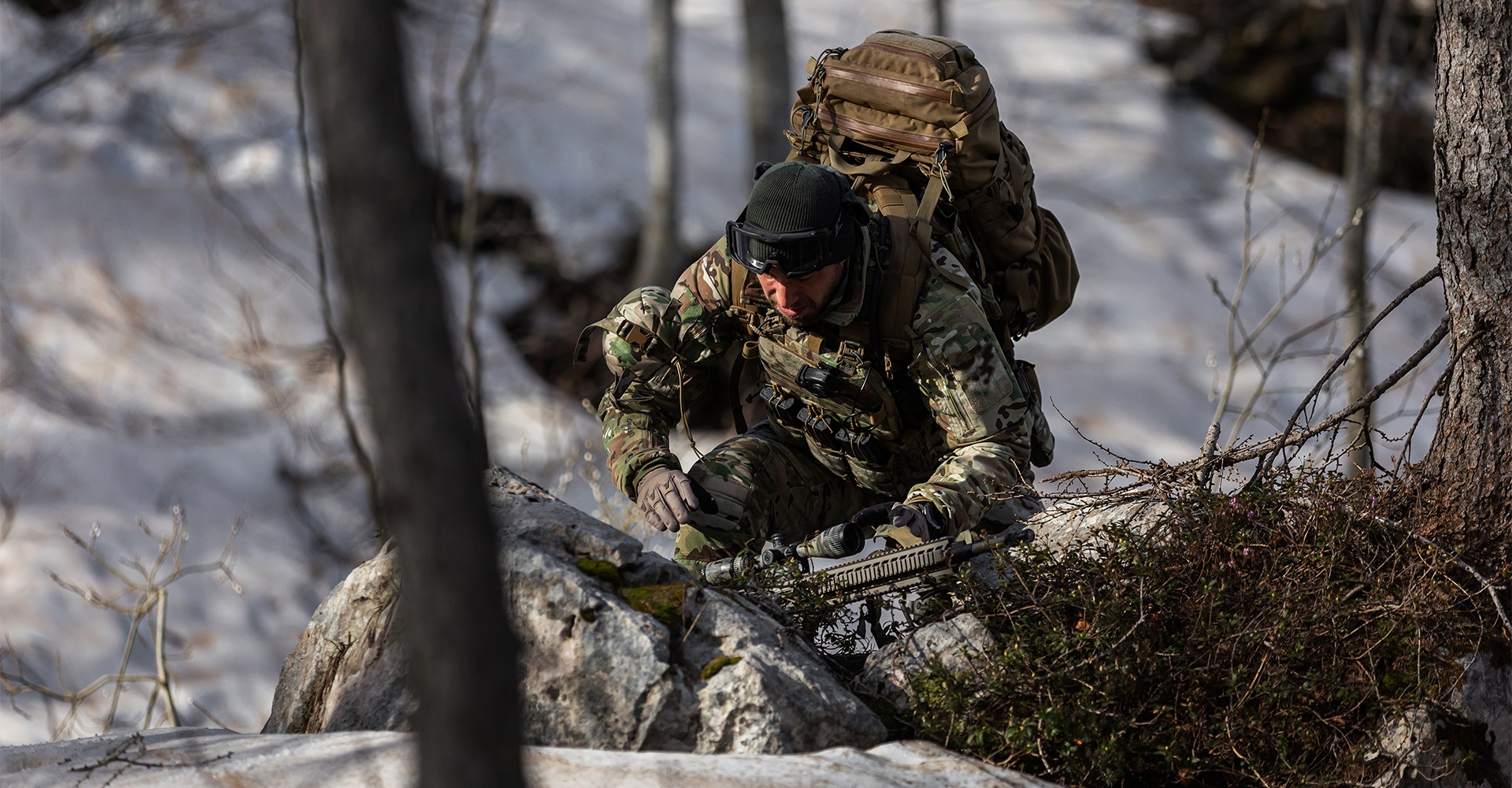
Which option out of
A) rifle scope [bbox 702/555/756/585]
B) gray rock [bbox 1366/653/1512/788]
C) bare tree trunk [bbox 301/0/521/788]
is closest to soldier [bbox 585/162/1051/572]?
rifle scope [bbox 702/555/756/585]

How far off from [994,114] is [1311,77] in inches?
450

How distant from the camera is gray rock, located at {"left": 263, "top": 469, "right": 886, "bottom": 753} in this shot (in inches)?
120

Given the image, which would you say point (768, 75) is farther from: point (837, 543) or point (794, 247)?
point (837, 543)

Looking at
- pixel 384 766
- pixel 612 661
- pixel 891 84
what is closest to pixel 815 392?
pixel 891 84

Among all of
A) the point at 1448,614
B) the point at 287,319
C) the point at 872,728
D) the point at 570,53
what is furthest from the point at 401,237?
the point at 570,53

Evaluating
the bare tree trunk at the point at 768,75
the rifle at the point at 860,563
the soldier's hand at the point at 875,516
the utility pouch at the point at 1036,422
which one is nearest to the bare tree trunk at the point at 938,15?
the bare tree trunk at the point at 768,75

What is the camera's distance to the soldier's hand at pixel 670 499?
404 centimetres

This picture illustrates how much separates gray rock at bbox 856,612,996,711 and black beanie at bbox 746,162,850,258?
121cm

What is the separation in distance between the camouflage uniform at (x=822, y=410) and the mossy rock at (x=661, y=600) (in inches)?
31.3

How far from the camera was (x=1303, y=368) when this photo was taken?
11969 millimetres

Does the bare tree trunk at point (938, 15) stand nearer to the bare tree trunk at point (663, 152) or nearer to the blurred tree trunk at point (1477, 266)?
the bare tree trunk at point (663, 152)

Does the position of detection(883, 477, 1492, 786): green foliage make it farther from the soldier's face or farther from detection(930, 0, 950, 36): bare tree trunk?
detection(930, 0, 950, 36): bare tree trunk

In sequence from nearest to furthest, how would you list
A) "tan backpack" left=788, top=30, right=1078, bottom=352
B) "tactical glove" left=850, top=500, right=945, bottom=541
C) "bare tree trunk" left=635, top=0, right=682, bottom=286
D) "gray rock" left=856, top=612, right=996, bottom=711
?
"gray rock" left=856, top=612, right=996, bottom=711, "tactical glove" left=850, top=500, right=945, bottom=541, "tan backpack" left=788, top=30, right=1078, bottom=352, "bare tree trunk" left=635, top=0, right=682, bottom=286

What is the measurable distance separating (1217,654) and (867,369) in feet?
4.73
